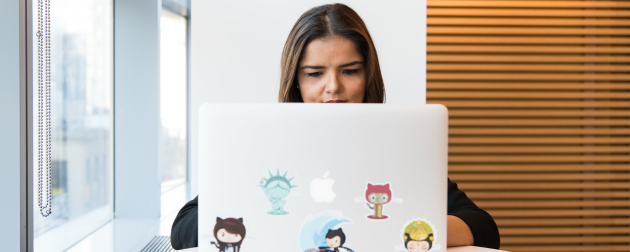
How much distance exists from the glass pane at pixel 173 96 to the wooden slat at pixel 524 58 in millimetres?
2047

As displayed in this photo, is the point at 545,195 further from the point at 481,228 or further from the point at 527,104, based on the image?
the point at 481,228

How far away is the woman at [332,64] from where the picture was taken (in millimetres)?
1078

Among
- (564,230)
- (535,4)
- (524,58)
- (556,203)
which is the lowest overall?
(564,230)

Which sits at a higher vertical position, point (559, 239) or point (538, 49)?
point (538, 49)

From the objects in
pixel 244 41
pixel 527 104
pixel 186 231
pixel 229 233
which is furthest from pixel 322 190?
pixel 527 104

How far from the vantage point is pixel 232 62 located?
168 cm

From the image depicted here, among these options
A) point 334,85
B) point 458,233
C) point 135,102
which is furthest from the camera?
point 135,102

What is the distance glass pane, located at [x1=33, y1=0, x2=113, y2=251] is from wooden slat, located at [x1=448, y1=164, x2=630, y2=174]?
6.67 ft

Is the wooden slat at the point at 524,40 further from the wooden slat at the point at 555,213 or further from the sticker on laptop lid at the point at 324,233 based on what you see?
the sticker on laptop lid at the point at 324,233

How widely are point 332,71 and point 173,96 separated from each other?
8.18 ft

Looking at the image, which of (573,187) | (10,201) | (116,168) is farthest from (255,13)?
(573,187)

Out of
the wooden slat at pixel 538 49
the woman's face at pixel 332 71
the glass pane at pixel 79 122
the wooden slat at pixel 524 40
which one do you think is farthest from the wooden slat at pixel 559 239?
the glass pane at pixel 79 122

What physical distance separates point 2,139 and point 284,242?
120 cm

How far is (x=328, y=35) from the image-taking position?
1.11 metres
